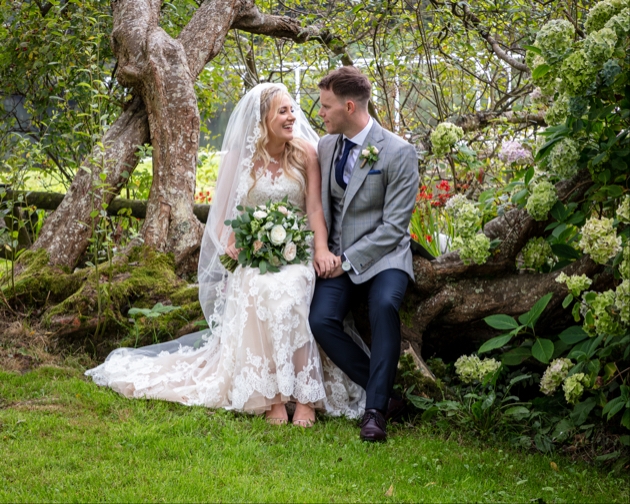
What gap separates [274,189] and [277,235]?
45 centimetres

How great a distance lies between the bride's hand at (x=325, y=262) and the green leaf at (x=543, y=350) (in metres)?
1.22

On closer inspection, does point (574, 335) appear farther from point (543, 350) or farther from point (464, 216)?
point (464, 216)

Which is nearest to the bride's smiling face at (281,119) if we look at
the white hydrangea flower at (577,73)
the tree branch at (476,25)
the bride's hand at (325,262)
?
the bride's hand at (325,262)

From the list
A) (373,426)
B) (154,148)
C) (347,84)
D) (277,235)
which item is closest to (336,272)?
(277,235)

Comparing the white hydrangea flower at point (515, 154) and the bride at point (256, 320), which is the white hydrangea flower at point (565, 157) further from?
the bride at point (256, 320)

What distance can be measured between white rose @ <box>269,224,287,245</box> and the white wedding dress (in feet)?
0.55

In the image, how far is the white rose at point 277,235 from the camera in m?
4.30

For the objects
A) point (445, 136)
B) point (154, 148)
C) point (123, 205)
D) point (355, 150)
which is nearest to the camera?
point (445, 136)

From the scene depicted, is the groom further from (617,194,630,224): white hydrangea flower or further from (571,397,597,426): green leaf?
(617,194,630,224): white hydrangea flower

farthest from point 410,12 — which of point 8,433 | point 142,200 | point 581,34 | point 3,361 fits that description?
point 8,433

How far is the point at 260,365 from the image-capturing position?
4203 millimetres

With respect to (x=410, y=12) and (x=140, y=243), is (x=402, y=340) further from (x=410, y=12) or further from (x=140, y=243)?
(x=410, y=12)

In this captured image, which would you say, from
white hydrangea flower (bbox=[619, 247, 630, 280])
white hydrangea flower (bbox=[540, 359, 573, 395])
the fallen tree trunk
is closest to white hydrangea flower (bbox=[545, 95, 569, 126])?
white hydrangea flower (bbox=[619, 247, 630, 280])

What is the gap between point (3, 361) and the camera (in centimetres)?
482
